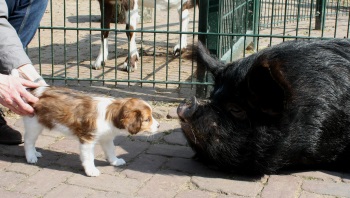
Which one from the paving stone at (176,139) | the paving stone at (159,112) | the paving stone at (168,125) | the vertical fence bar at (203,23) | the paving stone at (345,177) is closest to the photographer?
the paving stone at (345,177)

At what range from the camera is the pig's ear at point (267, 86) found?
3.63 metres

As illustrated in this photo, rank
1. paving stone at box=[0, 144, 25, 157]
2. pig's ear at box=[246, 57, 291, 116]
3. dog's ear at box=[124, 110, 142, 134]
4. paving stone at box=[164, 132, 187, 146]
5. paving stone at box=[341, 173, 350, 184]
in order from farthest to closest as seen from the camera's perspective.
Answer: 1. paving stone at box=[164, 132, 187, 146]
2. paving stone at box=[0, 144, 25, 157]
3. paving stone at box=[341, 173, 350, 184]
4. dog's ear at box=[124, 110, 142, 134]
5. pig's ear at box=[246, 57, 291, 116]

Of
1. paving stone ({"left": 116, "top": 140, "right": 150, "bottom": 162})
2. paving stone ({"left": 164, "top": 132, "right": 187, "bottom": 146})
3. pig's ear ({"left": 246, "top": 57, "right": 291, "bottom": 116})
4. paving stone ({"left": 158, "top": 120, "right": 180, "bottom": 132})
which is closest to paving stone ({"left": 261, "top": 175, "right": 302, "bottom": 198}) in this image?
pig's ear ({"left": 246, "top": 57, "right": 291, "bottom": 116})

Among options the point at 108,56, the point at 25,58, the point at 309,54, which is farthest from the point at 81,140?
the point at 108,56

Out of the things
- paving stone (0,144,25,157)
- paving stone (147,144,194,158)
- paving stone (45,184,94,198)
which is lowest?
paving stone (45,184,94,198)

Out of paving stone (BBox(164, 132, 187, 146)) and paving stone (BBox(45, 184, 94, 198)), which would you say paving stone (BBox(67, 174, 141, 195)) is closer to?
paving stone (BBox(45, 184, 94, 198))

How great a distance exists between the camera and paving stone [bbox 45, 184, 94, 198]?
379 centimetres

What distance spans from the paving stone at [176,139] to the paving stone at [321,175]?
1.15 metres

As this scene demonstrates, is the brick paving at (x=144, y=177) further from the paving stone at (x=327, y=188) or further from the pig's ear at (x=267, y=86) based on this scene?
the pig's ear at (x=267, y=86)

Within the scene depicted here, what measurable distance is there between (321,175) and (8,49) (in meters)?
2.55

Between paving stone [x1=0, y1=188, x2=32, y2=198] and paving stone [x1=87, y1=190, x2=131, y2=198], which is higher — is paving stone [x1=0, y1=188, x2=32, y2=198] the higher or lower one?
the higher one

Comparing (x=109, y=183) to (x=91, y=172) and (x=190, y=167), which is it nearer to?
(x=91, y=172)

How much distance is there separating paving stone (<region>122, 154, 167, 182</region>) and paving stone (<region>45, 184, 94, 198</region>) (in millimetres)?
398

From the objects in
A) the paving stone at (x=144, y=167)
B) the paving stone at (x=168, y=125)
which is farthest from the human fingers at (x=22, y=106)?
the paving stone at (x=168, y=125)
